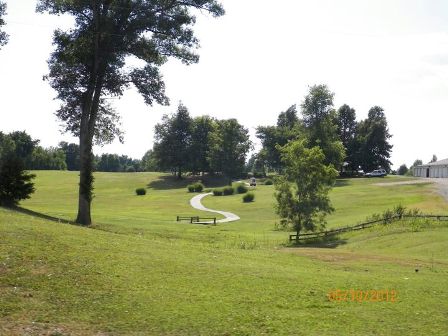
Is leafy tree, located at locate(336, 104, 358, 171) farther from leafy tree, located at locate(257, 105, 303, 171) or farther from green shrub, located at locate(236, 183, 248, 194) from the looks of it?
green shrub, located at locate(236, 183, 248, 194)

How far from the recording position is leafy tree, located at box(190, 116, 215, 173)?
114 meters

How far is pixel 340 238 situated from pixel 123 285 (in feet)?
91.7

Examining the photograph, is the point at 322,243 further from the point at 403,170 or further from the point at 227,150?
the point at 403,170

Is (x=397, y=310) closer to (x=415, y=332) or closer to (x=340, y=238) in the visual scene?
(x=415, y=332)

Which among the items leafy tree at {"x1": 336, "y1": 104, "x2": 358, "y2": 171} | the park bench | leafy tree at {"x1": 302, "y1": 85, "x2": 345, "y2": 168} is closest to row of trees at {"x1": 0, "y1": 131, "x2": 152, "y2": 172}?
leafy tree at {"x1": 302, "y1": 85, "x2": 345, "y2": 168}

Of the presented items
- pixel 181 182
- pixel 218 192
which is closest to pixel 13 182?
pixel 218 192

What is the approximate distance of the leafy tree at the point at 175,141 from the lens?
367ft

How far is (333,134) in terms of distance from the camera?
95.9 meters

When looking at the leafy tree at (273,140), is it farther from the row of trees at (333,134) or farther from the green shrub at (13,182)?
the green shrub at (13,182)

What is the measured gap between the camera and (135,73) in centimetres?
3164

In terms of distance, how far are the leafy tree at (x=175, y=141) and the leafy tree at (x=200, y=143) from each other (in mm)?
1204

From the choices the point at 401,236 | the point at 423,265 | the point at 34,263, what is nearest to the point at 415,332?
the point at 34,263

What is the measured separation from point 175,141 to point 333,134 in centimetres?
3791

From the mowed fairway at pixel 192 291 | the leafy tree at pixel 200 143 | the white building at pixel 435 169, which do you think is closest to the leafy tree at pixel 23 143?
the leafy tree at pixel 200 143
